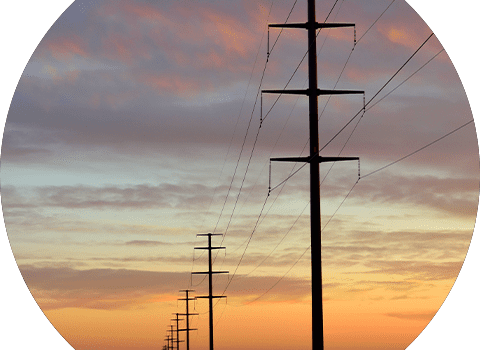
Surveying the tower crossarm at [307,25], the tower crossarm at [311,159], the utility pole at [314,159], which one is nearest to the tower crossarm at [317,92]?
the utility pole at [314,159]

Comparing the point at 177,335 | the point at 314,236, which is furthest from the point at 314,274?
the point at 177,335

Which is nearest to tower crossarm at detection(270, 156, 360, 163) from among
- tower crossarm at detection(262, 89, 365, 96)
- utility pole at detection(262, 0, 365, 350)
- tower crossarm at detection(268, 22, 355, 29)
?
utility pole at detection(262, 0, 365, 350)

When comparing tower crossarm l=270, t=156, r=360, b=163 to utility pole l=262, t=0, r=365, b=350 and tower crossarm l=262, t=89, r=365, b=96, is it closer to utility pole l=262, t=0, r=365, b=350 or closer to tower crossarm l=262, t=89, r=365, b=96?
utility pole l=262, t=0, r=365, b=350

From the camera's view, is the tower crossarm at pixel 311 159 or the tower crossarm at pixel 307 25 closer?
the tower crossarm at pixel 311 159

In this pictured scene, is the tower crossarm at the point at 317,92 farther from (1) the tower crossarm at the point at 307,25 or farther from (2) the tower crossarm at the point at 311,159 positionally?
(1) the tower crossarm at the point at 307,25

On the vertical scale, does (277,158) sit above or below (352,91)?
below

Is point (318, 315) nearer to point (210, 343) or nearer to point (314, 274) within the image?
point (314, 274)

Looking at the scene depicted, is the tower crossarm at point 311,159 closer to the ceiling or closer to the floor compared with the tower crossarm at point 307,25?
closer to the floor

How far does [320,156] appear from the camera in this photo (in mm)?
30484

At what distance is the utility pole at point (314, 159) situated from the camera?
28.9 meters

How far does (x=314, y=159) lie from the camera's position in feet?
99.7

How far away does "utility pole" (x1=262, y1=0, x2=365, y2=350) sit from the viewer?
94.7 feet

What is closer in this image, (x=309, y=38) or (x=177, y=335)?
(x=309, y=38)

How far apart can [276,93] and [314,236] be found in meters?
5.76
